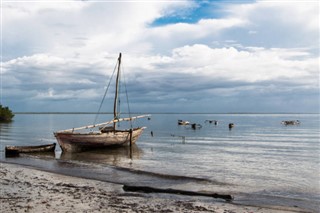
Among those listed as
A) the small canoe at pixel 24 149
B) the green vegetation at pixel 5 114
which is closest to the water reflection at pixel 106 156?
the small canoe at pixel 24 149

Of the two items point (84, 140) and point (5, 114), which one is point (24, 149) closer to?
point (84, 140)

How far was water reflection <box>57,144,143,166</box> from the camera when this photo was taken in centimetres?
3208

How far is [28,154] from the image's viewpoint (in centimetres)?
3434

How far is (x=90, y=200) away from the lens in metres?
15.2

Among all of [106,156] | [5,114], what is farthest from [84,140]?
[5,114]

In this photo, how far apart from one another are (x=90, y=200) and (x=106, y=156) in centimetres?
2011

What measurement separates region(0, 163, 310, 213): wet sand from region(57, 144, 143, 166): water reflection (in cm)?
1162

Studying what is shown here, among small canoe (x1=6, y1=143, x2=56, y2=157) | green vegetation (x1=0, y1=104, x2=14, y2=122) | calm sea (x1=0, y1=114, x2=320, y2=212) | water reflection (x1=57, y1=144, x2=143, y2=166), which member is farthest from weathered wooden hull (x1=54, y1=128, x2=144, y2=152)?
green vegetation (x1=0, y1=104, x2=14, y2=122)

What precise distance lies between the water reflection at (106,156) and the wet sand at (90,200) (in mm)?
11625

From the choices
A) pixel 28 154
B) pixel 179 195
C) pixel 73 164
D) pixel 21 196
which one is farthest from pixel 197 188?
pixel 28 154

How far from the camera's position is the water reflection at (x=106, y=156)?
1263 inches

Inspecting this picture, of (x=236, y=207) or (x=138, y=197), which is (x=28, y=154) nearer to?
(x=138, y=197)

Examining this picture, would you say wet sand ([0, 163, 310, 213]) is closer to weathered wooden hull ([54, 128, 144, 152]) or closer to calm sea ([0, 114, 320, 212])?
calm sea ([0, 114, 320, 212])

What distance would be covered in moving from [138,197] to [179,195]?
6.77ft
